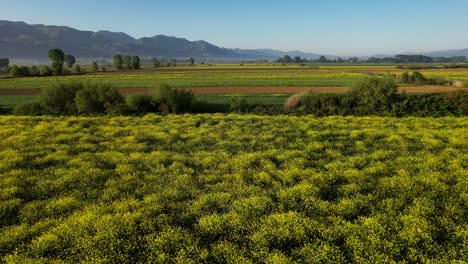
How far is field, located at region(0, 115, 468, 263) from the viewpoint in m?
11.5

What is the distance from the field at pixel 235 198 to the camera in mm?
11516

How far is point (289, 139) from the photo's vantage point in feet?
91.0

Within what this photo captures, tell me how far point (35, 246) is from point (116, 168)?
8.58 meters

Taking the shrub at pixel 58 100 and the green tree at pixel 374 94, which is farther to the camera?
the shrub at pixel 58 100

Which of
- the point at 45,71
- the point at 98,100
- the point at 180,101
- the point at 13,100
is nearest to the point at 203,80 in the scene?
the point at 13,100

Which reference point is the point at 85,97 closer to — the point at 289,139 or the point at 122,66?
the point at 289,139

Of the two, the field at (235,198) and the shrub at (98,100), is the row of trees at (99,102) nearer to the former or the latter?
the shrub at (98,100)

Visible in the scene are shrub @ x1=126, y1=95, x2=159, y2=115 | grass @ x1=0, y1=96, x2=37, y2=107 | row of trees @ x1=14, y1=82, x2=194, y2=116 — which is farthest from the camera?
grass @ x1=0, y1=96, x2=37, y2=107

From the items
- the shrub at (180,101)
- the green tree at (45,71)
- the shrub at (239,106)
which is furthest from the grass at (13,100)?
the green tree at (45,71)

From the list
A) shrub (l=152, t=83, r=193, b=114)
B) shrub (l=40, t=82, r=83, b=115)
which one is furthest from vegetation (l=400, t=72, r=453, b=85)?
shrub (l=40, t=82, r=83, b=115)

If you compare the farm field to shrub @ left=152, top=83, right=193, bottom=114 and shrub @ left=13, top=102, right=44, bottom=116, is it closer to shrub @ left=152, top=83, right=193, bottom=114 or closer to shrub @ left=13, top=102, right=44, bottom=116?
shrub @ left=13, top=102, right=44, bottom=116

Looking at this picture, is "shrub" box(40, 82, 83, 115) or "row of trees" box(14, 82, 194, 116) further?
"shrub" box(40, 82, 83, 115)

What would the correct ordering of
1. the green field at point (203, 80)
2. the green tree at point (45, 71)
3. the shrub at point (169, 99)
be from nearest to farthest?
the shrub at point (169, 99)
the green field at point (203, 80)
the green tree at point (45, 71)

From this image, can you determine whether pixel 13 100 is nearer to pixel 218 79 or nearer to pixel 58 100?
pixel 58 100
